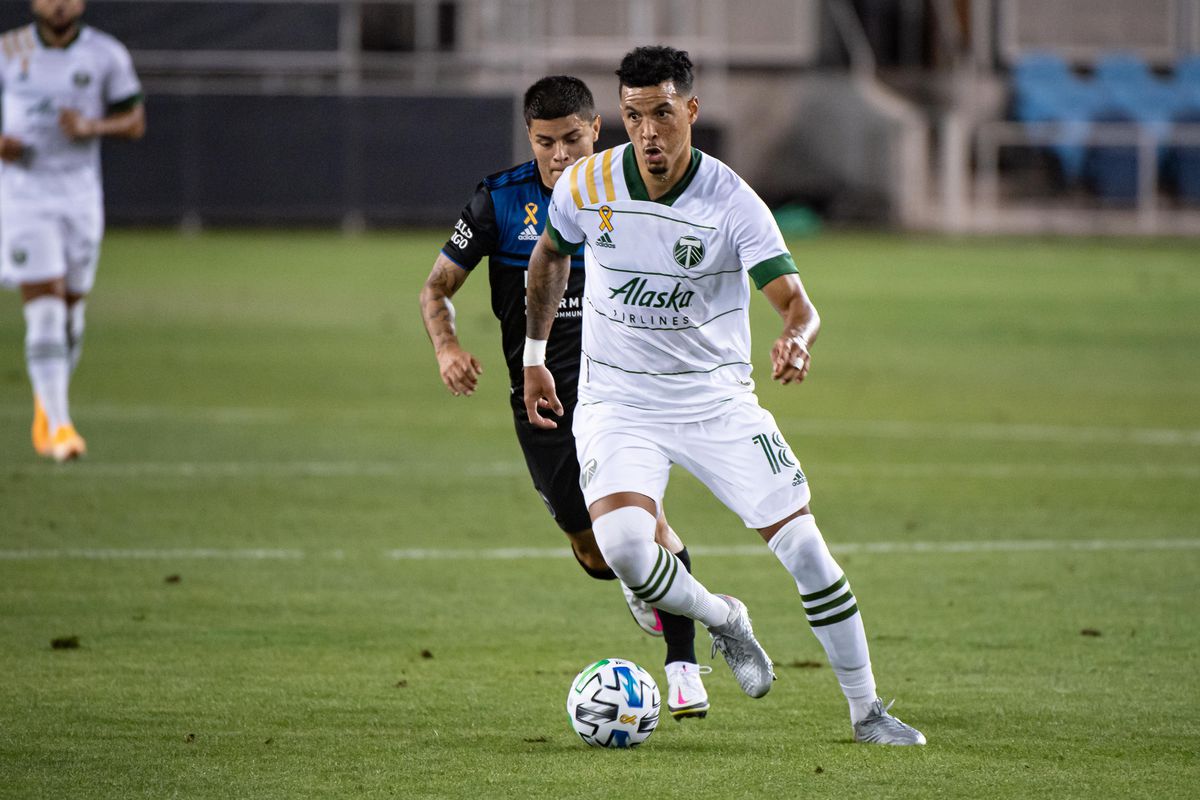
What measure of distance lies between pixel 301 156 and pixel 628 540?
31679mm

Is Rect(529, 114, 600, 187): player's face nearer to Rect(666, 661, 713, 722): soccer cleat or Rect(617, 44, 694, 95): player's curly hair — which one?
Rect(617, 44, 694, 95): player's curly hair

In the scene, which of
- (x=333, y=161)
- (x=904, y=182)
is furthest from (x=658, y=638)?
(x=904, y=182)

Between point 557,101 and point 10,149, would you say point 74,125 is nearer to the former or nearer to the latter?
point 10,149

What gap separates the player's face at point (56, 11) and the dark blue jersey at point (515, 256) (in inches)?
224

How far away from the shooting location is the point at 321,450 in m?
12.9

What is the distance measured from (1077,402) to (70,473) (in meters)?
8.34

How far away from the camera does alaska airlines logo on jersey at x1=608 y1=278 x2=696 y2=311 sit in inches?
243

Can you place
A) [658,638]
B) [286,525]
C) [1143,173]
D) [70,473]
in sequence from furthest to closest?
[1143,173], [70,473], [286,525], [658,638]

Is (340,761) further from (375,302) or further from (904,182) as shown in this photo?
(904,182)

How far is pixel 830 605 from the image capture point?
5.97 meters

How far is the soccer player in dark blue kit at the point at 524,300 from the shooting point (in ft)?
22.2

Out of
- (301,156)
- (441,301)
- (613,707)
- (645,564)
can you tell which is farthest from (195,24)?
(613,707)

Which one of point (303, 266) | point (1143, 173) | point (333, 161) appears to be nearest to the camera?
point (303, 266)

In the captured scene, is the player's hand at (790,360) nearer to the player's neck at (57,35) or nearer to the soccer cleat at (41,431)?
the soccer cleat at (41,431)
